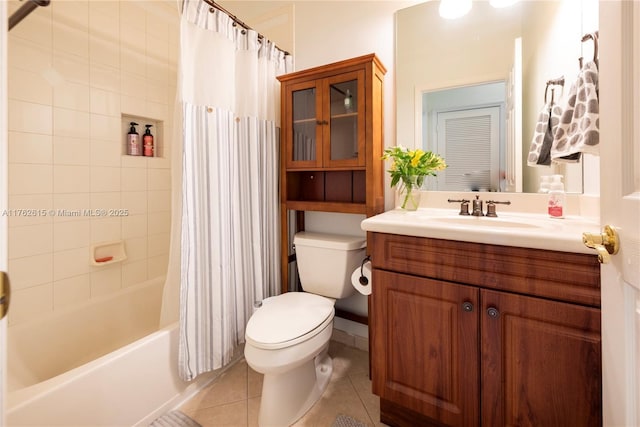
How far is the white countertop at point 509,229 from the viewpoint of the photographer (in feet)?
2.69

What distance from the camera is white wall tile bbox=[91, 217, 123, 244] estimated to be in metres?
1.66

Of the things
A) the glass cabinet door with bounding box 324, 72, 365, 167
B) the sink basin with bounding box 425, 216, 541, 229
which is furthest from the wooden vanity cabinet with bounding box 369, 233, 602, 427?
the glass cabinet door with bounding box 324, 72, 365, 167

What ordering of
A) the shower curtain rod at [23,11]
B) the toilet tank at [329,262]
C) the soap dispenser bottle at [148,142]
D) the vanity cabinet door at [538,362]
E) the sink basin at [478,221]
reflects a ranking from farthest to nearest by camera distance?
1. the soap dispenser bottle at [148,142]
2. the toilet tank at [329,262]
3. the sink basin at [478,221]
4. the vanity cabinet door at [538,362]
5. the shower curtain rod at [23,11]

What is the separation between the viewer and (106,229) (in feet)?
5.63

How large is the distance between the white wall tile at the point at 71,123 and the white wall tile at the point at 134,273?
32.9 inches

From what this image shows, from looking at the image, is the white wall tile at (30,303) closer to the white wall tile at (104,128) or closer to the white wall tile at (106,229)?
the white wall tile at (106,229)

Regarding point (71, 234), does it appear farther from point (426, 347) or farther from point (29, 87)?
point (426, 347)

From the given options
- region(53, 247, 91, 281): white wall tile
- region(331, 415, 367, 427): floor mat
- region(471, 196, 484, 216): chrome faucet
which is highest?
region(471, 196, 484, 216): chrome faucet

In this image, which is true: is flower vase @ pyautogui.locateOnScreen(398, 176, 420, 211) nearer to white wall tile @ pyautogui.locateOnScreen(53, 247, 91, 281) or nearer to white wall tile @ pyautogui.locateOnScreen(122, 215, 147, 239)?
white wall tile @ pyautogui.locateOnScreen(122, 215, 147, 239)

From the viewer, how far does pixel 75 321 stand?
5.02ft

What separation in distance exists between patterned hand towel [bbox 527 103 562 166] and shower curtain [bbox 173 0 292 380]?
139 centimetres

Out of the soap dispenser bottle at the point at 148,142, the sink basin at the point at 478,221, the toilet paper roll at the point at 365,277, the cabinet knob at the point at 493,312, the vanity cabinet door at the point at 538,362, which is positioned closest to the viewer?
the vanity cabinet door at the point at 538,362

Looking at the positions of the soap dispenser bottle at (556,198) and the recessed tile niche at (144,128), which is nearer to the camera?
the soap dispenser bottle at (556,198)

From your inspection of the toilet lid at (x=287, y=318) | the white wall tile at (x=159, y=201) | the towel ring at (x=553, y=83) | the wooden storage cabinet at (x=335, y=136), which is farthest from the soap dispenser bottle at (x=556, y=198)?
the white wall tile at (x=159, y=201)
